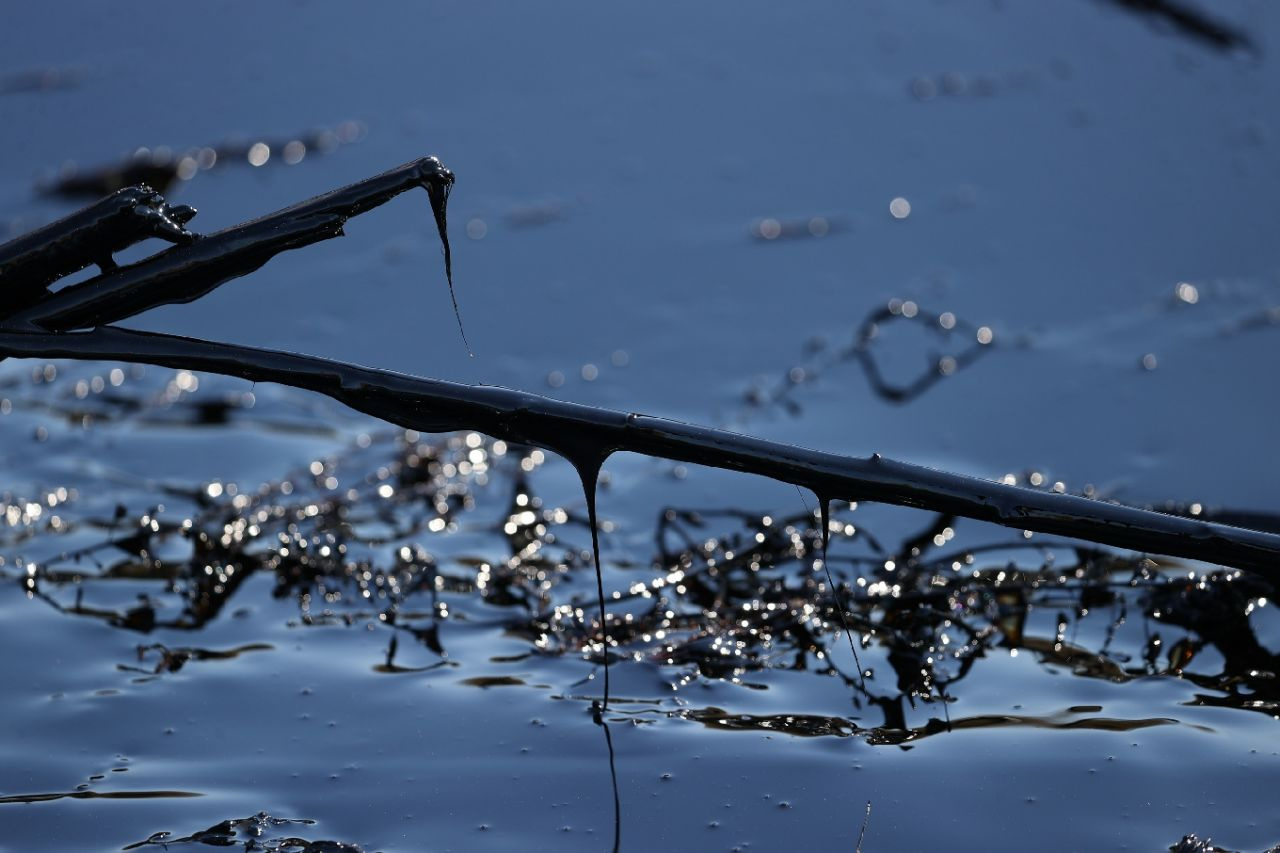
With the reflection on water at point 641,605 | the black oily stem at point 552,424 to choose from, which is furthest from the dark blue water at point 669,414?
the black oily stem at point 552,424

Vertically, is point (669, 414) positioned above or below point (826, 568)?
above

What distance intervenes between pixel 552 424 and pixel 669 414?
2117 millimetres

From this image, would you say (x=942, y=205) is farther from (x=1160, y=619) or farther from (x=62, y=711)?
(x=62, y=711)

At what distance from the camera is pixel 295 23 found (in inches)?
246

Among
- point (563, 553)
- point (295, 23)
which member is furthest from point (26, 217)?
point (563, 553)

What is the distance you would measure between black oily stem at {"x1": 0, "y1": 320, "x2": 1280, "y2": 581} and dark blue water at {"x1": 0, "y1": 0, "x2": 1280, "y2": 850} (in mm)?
536

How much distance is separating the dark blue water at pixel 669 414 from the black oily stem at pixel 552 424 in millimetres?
536

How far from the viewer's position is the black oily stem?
182 centimetres

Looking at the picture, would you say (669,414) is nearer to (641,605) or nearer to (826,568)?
(641,605)

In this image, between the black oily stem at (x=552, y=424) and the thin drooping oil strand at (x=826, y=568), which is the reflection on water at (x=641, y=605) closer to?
the thin drooping oil strand at (x=826, y=568)

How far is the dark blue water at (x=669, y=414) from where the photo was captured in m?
2.22

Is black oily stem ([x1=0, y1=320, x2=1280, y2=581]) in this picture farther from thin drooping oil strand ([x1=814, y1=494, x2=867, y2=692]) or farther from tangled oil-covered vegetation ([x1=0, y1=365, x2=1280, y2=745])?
tangled oil-covered vegetation ([x1=0, y1=365, x2=1280, y2=745])

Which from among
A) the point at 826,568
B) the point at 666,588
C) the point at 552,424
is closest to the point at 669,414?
the point at 666,588

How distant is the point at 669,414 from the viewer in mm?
3947
